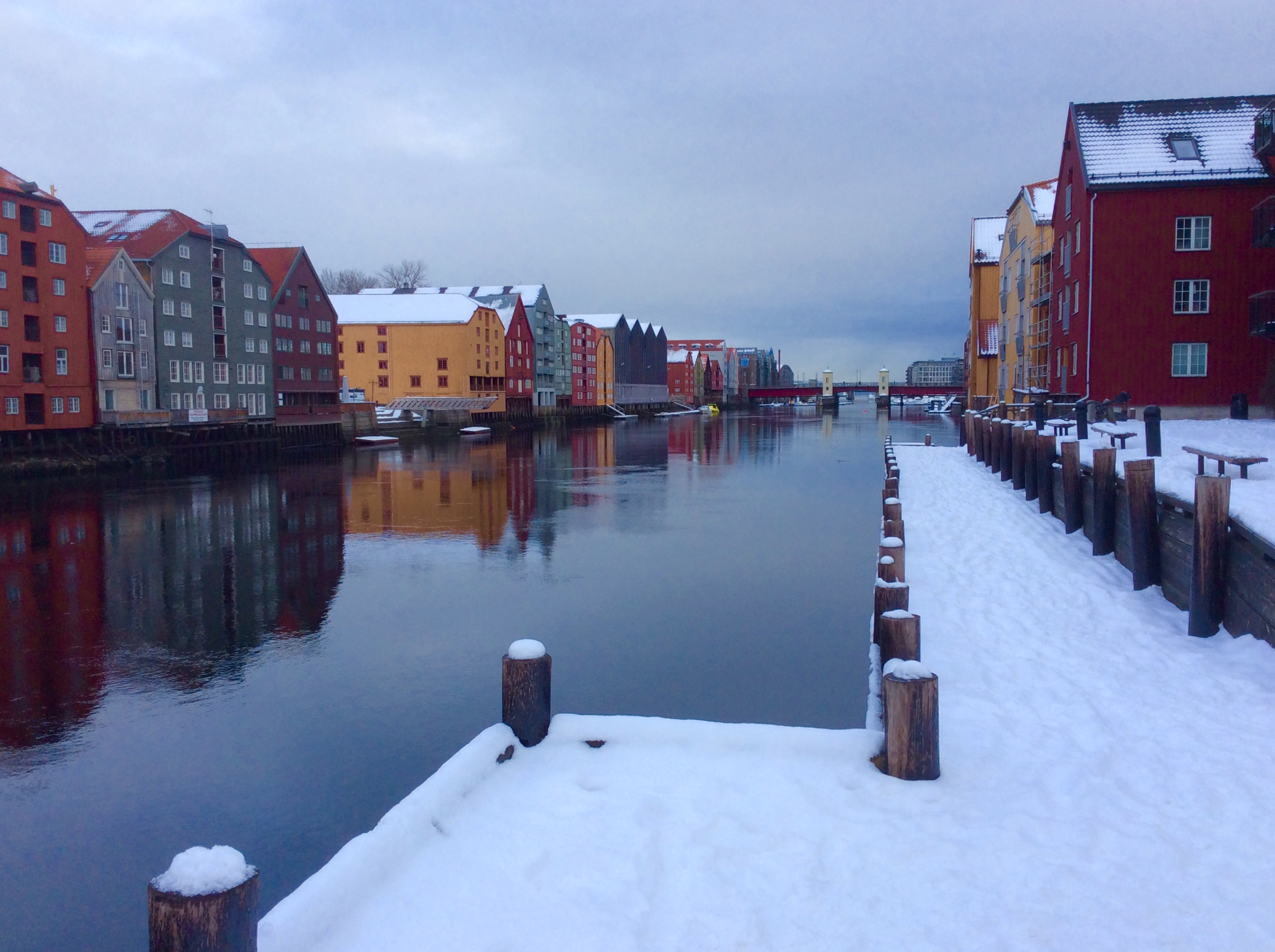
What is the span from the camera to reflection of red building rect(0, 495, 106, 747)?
1023 cm

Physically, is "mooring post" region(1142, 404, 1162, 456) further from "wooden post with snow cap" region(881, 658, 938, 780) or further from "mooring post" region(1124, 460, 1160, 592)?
"wooden post with snow cap" region(881, 658, 938, 780)

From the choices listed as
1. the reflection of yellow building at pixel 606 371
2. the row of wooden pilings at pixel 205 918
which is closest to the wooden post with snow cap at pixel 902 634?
the row of wooden pilings at pixel 205 918

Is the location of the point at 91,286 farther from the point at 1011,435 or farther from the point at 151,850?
the point at 151,850

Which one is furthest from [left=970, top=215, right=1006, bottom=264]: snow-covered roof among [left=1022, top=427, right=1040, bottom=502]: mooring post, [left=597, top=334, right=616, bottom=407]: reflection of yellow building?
[left=597, top=334, right=616, bottom=407]: reflection of yellow building

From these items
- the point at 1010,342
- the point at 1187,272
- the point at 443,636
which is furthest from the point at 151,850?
the point at 1010,342

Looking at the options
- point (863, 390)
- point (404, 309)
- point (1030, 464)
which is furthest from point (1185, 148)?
point (863, 390)

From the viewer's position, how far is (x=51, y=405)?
1747 inches

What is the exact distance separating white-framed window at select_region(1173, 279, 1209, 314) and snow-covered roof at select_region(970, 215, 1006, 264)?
31.9 metres

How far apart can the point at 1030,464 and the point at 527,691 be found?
1778cm

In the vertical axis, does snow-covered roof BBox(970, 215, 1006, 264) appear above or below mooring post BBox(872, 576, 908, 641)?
above

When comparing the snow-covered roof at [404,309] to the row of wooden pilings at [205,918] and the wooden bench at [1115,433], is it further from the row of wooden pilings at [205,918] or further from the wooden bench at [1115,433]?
the row of wooden pilings at [205,918]

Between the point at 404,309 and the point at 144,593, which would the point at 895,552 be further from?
the point at 404,309

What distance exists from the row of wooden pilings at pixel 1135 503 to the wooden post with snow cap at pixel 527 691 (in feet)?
22.0

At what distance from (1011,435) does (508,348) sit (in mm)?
74969
